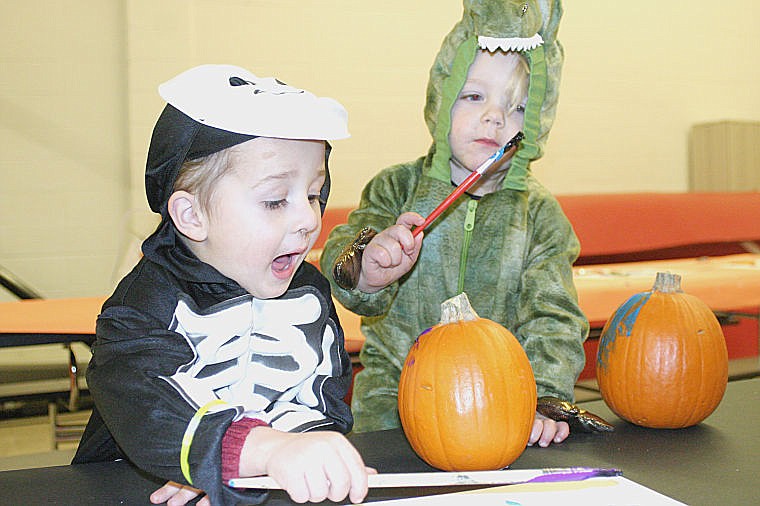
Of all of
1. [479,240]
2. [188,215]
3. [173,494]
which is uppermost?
[188,215]

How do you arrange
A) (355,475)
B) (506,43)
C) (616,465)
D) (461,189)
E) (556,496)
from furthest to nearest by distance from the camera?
(506,43) < (461,189) < (616,465) < (556,496) < (355,475)

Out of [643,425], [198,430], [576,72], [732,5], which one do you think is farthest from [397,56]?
[198,430]

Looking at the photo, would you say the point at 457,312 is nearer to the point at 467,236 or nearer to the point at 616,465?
the point at 616,465

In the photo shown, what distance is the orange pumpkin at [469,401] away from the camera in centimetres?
79

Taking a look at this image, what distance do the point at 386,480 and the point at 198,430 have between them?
153 millimetres

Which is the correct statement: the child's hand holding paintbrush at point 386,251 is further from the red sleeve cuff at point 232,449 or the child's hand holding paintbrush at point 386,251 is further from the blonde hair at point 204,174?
the red sleeve cuff at point 232,449

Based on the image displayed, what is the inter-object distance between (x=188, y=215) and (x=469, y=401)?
33cm

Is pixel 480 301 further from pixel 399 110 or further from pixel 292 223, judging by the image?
pixel 399 110

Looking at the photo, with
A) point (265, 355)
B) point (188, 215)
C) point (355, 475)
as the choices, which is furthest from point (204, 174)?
point (355, 475)

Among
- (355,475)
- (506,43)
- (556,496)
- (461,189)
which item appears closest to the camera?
(355,475)

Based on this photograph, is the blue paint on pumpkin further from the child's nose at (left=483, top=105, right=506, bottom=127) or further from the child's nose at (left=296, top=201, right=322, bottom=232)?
the child's nose at (left=296, top=201, right=322, bottom=232)

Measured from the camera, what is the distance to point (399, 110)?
3.81 metres

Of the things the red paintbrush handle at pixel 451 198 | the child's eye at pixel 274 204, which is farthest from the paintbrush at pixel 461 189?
the child's eye at pixel 274 204

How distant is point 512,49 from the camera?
111 cm
